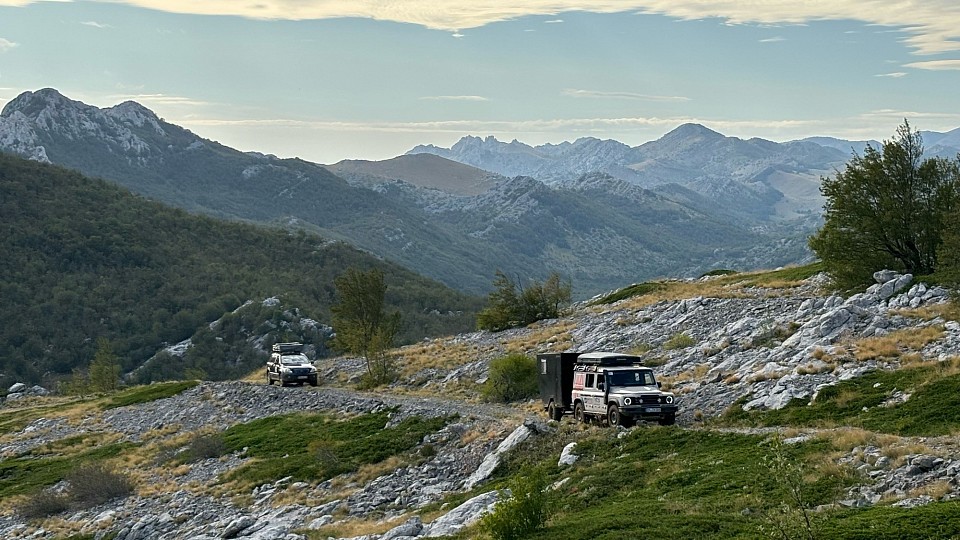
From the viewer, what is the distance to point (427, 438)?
124 ft

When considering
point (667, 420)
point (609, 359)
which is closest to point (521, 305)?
point (609, 359)

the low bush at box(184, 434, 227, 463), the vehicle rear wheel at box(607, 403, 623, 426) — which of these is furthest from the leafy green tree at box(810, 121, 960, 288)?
the low bush at box(184, 434, 227, 463)

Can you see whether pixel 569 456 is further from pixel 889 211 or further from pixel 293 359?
pixel 293 359

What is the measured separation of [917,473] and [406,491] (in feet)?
59.9

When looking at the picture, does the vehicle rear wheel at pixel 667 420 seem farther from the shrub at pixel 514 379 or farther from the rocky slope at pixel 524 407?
the shrub at pixel 514 379

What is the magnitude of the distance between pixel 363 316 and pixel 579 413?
3362 centimetres

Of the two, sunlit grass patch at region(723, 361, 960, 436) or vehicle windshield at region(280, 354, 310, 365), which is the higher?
sunlit grass patch at region(723, 361, 960, 436)

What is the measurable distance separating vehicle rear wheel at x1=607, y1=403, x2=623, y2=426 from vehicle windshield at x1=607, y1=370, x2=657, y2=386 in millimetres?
1158

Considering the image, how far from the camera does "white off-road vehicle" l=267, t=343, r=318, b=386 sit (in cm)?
6481

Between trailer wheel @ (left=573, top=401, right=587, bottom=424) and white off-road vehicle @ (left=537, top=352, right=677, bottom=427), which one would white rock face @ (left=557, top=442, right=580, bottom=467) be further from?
trailer wheel @ (left=573, top=401, right=587, bottom=424)

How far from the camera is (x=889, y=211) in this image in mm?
46906

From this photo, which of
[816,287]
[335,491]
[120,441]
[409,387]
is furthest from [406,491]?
[816,287]

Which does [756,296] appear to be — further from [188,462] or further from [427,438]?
[188,462]

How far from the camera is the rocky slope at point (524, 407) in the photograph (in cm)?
2664
